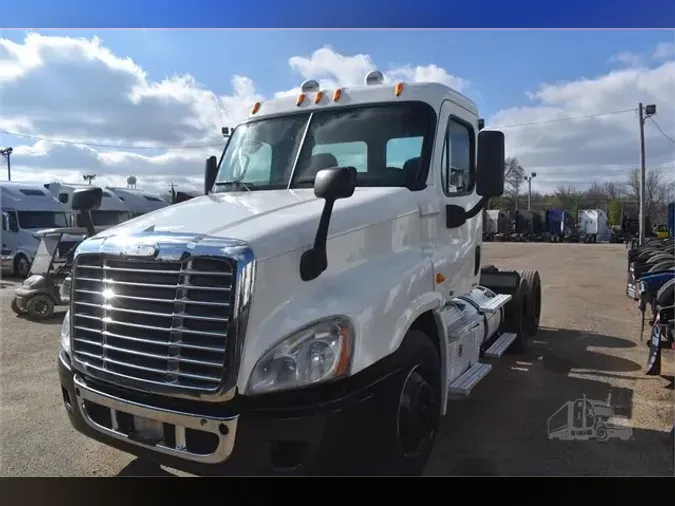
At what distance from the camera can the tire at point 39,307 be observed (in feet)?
32.6

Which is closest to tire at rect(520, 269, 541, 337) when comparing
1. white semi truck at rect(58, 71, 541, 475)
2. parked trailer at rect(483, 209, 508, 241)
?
parked trailer at rect(483, 209, 508, 241)

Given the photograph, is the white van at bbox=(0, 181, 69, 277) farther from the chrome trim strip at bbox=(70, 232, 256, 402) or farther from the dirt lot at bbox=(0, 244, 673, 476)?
the chrome trim strip at bbox=(70, 232, 256, 402)

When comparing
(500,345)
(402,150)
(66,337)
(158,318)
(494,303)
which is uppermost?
(402,150)

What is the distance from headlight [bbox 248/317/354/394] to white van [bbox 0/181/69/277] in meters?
15.9

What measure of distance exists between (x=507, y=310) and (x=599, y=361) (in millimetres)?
1162

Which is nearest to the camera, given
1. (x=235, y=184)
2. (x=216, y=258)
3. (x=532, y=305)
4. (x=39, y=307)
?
(x=216, y=258)

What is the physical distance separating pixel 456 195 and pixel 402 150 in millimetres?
659

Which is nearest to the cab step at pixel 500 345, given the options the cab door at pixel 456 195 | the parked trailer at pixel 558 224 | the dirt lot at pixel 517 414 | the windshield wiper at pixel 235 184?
the dirt lot at pixel 517 414

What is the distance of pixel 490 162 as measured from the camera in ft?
12.8

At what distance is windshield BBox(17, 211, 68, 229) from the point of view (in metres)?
17.7

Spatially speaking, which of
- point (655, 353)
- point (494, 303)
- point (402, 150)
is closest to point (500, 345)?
point (494, 303)

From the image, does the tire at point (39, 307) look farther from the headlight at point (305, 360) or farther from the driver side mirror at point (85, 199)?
the headlight at point (305, 360)

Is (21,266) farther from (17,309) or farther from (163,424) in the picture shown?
(163,424)

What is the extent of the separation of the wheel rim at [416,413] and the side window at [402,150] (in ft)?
4.75
